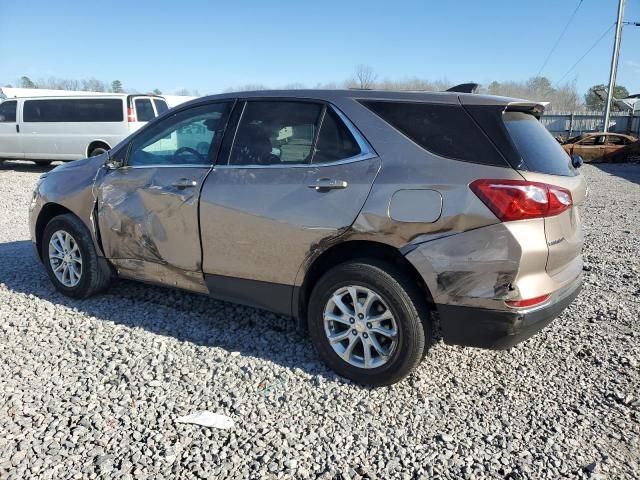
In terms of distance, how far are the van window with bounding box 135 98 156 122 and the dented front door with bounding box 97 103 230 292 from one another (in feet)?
36.3

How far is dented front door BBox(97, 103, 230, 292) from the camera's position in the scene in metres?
3.71

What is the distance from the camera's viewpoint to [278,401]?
303 centimetres

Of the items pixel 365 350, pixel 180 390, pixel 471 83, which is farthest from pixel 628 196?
pixel 180 390

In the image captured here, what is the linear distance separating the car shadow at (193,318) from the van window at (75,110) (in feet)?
32.6

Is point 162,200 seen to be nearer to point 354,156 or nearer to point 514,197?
point 354,156

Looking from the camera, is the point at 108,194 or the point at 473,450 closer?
the point at 473,450

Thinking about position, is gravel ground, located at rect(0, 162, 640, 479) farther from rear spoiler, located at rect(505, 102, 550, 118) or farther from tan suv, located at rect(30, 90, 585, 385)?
rear spoiler, located at rect(505, 102, 550, 118)

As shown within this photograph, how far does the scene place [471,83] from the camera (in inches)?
136

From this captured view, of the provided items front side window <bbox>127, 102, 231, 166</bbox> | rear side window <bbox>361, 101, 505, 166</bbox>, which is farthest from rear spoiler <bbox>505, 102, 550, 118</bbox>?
front side window <bbox>127, 102, 231, 166</bbox>

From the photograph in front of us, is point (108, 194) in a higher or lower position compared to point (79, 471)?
higher

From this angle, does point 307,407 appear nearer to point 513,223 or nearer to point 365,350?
point 365,350

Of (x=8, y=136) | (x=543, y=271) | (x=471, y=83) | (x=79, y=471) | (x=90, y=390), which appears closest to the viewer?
(x=79, y=471)

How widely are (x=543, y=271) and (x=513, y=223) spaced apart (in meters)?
0.37

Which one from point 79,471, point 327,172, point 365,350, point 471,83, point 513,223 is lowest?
point 79,471
